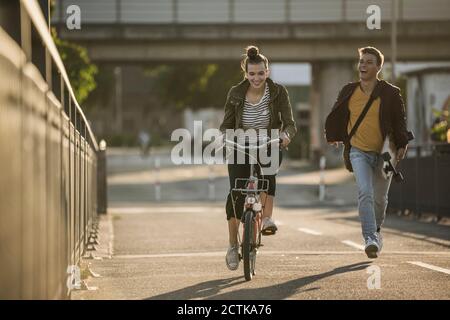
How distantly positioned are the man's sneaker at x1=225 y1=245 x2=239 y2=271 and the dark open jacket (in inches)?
55.4

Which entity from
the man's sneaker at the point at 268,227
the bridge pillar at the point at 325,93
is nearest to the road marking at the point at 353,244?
the man's sneaker at the point at 268,227

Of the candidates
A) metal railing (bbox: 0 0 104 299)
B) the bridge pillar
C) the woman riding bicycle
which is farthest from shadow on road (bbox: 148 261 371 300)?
the bridge pillar

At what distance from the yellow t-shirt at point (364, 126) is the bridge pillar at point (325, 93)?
3833 cm

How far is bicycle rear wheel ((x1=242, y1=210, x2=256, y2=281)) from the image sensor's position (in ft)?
25.8

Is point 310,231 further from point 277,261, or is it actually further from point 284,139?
point 284,139

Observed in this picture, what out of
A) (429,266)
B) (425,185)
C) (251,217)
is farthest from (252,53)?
(425,185)

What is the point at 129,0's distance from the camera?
46.0m

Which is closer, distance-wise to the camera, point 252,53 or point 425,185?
point 252,53

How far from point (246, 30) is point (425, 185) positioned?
2978 cm

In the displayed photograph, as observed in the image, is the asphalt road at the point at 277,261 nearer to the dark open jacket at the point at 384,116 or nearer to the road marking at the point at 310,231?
the road marking at the point at 310,231

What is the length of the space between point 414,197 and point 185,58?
2969 centimetres

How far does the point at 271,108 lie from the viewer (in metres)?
8.45

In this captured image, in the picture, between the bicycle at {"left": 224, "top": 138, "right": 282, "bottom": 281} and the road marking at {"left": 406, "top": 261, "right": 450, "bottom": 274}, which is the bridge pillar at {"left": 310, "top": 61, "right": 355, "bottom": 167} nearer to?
the road marking at {"left": 406, "top": 261, "right": 450, "bottom": 274}
